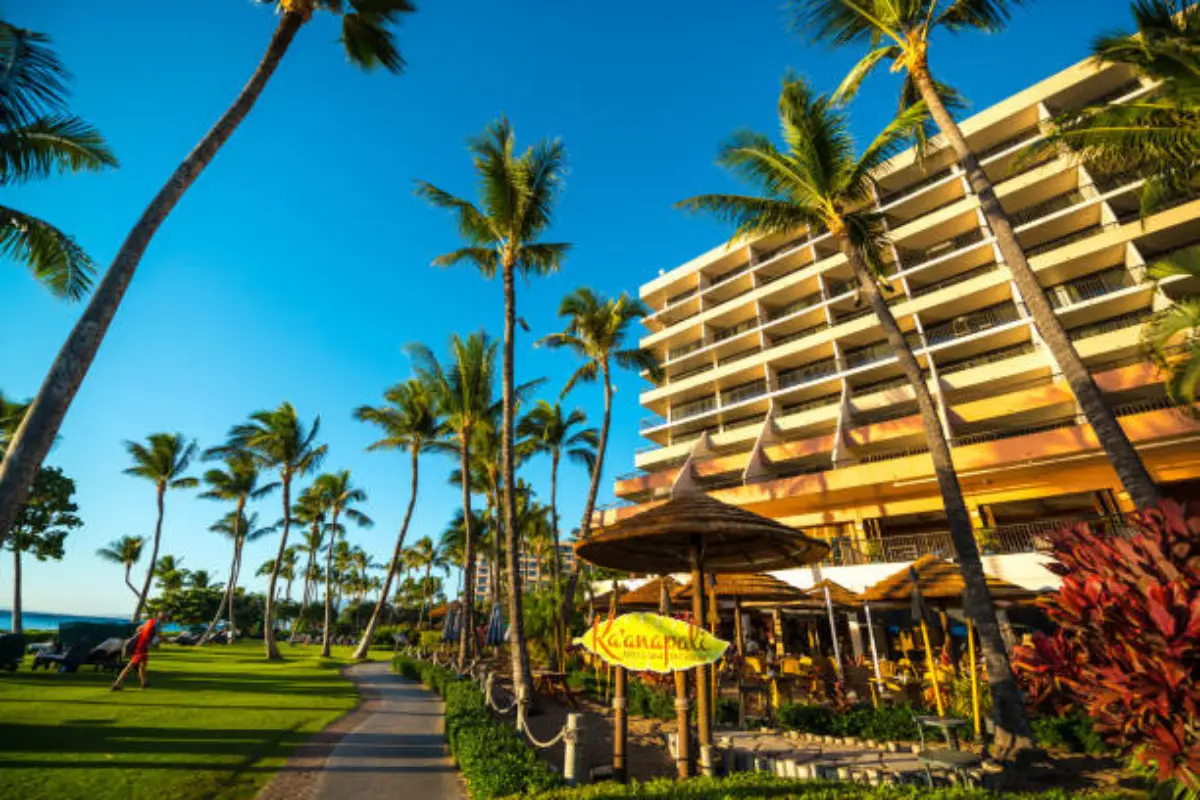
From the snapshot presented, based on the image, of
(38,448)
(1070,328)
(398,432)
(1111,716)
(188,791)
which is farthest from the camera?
(398,432)

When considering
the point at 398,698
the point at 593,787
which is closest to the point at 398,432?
the point at 398,698

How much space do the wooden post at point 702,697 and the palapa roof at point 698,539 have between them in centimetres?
14

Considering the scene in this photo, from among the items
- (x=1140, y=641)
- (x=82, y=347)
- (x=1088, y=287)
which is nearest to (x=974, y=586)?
(x=1140, y=641)

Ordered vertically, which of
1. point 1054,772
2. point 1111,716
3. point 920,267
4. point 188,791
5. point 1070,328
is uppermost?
point 920,267

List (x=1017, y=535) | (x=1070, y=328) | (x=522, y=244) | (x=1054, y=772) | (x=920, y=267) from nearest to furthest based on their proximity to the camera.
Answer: (x=1054, y=772), (x=522, y=244), (x=1017, y=535), (x=1070, y=328), (x=920, y=267)

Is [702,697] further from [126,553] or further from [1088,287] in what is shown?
[126,553]

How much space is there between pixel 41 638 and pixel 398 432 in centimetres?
2325

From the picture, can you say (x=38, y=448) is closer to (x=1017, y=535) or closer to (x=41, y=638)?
(x=1017, y=535)

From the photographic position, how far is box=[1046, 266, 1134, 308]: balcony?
22391 millimetres

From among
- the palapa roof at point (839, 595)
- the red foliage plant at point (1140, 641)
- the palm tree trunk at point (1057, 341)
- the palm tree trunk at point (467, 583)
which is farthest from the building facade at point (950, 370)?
the red foliage plant at point (1140, 641)

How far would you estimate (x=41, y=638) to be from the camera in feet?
90.7

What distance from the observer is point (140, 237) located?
18.0 ft

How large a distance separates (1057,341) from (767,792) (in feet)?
27.4

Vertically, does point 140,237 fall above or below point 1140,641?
above
